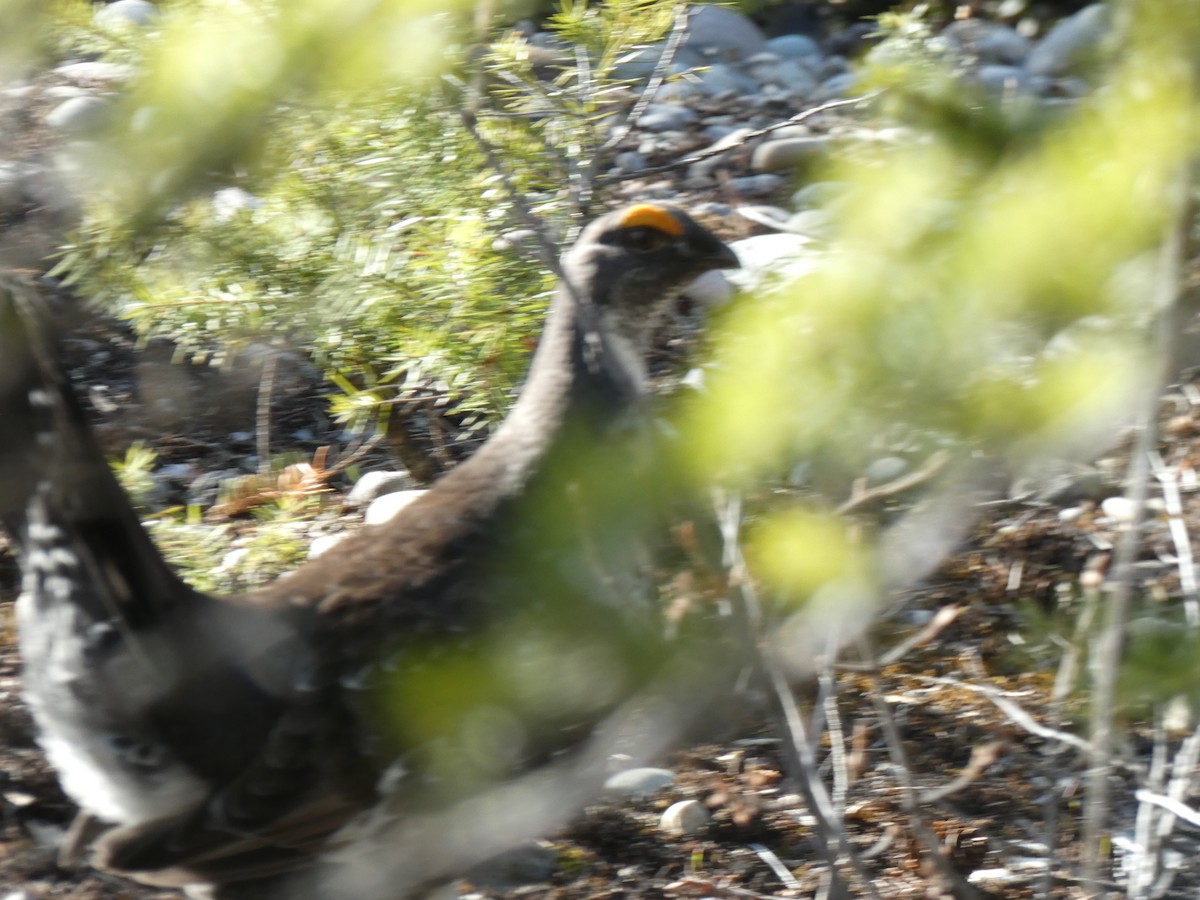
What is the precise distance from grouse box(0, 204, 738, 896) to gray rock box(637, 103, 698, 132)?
3981mm

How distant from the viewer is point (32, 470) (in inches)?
85.9

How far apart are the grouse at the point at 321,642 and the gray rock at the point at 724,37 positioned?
17.6 feet

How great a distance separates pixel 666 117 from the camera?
759 cm

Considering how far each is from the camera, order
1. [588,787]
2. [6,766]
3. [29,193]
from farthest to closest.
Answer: [6,766], [588,787], [29,193]

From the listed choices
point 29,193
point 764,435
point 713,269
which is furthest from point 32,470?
point 713,269

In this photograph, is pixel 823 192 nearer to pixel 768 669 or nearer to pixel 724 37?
pixel 768 669

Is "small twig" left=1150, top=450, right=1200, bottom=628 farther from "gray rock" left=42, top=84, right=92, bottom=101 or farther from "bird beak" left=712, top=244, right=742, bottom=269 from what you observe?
"gray rock" left=42, top=84, right=92, bottom=101

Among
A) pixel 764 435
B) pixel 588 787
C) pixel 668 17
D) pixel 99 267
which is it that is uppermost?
pixel 668 17

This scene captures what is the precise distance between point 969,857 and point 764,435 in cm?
257

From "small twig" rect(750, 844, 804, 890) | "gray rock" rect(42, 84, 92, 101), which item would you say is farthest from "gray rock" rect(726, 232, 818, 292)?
"small twig" rect(750, 844, 804, 890)

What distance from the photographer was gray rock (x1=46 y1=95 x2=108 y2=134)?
163cm

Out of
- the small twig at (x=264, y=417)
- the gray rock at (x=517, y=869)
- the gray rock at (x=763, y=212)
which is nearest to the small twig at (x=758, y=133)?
the gray rock at (x=763, y=212)

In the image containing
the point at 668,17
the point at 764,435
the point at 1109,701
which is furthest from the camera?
the point at 668,17

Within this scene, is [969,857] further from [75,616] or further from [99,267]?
[99,267]
